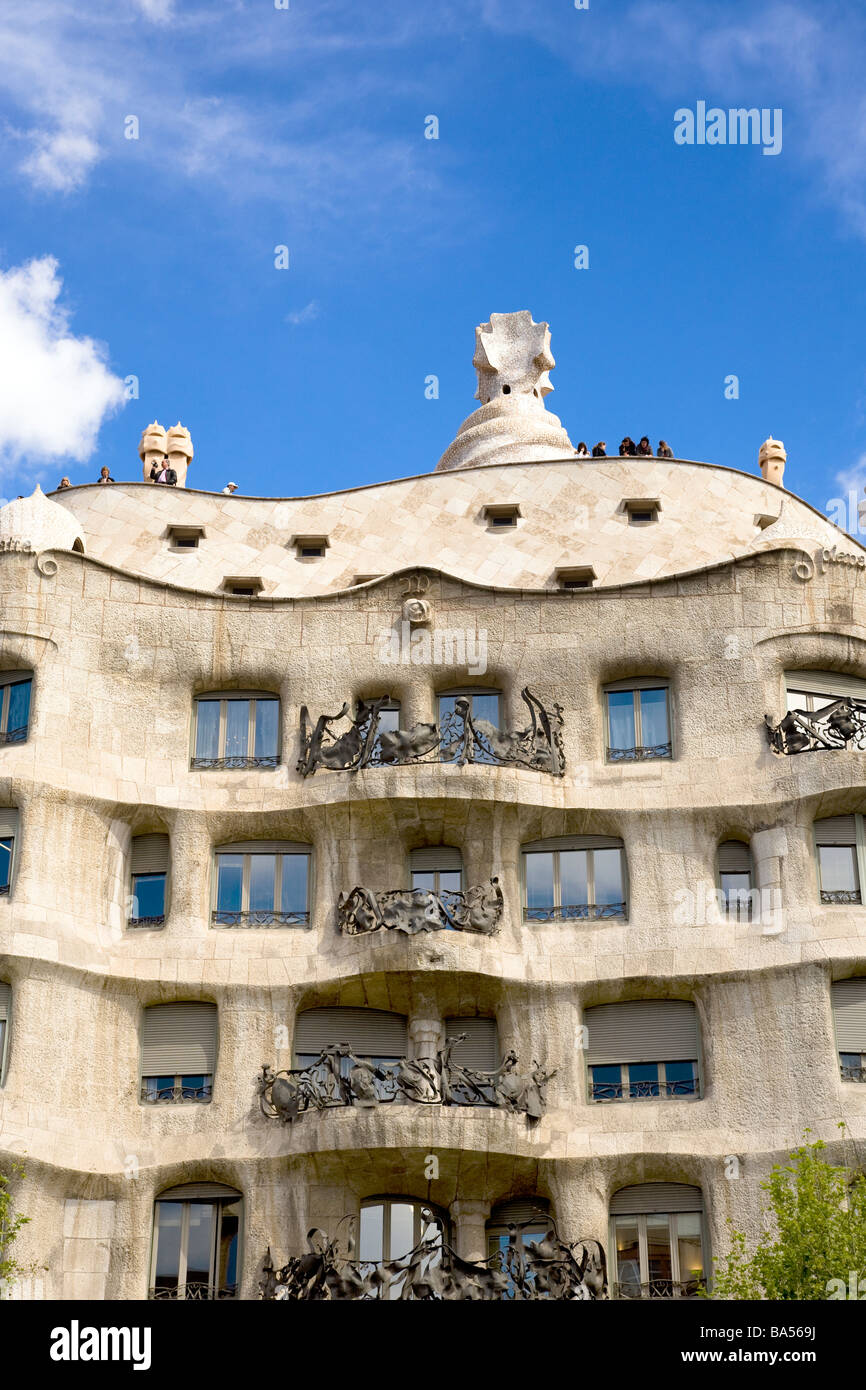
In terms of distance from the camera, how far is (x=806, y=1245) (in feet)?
84.9

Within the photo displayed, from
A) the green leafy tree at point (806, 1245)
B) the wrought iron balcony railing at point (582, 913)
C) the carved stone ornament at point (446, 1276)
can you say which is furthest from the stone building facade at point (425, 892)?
the green leafy tree at point (806, 1245)

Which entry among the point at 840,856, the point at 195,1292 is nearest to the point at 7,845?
the point at 195,1292

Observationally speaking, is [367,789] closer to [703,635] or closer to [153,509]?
[703,635]

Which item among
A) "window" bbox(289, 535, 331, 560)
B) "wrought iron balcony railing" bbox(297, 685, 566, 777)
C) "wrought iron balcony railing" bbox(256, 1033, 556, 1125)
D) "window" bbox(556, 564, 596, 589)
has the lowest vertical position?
"wrought iron balcony railing" bbox(256, 1033, 556, 1125)

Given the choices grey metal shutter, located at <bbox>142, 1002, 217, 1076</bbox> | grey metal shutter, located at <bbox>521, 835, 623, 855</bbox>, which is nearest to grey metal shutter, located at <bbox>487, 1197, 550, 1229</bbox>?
grey metal shutter, located at <bbox>142, 1002, 217, 1076</bbox>

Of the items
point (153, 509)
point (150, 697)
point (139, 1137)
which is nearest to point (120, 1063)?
point (139, 1137)

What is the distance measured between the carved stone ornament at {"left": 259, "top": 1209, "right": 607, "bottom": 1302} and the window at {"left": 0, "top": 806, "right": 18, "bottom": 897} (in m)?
7.63

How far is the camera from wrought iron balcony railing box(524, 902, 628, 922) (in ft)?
106

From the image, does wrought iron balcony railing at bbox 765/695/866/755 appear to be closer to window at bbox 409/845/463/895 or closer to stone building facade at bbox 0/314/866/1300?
stone building facade at bbox 0/314/866/1300

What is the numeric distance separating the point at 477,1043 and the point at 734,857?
515 centimetres

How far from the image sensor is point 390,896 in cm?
3184

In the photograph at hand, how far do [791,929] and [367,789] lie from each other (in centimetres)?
706
